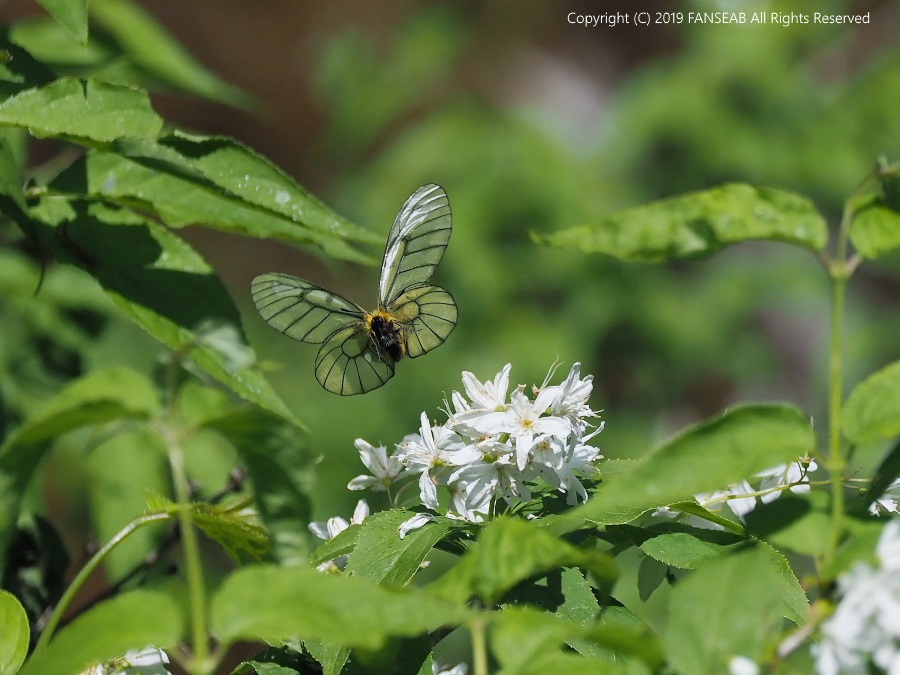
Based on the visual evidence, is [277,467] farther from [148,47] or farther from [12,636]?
[148,47]

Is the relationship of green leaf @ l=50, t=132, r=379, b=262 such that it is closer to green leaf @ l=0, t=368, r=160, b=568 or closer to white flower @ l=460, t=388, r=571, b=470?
white flower @ l=460, t=388, r=571, b=470

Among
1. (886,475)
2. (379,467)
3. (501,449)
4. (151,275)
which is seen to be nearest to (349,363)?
(379,467)

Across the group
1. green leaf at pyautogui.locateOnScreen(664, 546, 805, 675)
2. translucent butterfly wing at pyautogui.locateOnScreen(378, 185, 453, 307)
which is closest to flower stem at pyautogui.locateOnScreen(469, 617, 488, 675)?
green leaf at pyautogui.locateOnScreen(664, 546, 805, 675)

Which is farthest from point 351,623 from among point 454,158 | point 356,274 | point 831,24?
point 831,24

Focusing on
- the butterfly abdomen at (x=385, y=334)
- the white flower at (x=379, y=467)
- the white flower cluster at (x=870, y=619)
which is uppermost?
the butterfly abdomen at (x=385, y=334)

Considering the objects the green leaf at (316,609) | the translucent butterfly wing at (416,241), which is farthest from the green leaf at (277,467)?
the translucent butterfly wing at (416,241)

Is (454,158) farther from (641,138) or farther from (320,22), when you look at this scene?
(320,22)

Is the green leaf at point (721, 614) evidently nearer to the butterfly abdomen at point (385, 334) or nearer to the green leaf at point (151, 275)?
the green leaf at point (151, 275)
